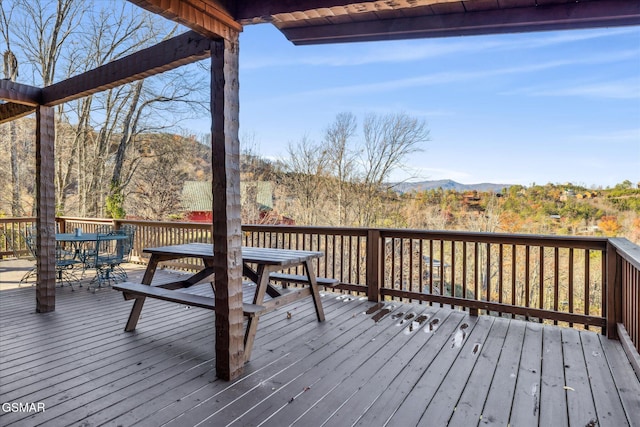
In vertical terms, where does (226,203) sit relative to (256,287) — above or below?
above

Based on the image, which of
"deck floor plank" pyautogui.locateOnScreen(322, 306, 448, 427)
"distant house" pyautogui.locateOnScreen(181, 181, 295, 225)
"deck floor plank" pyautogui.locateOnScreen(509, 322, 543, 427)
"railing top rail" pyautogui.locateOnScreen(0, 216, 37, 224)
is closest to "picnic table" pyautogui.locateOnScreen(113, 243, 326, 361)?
"deck floor plank" pyautogui.locateOnScreen(322, 306, 448, 427)

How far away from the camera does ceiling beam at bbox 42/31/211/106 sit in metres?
2.62

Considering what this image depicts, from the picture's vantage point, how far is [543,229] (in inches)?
383

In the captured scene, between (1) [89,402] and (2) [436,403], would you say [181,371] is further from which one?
(2) [436,403]

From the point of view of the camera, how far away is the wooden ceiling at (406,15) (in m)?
2.12

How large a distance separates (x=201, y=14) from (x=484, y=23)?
6.22 feet

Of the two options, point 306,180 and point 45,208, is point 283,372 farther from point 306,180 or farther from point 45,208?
point 306,180

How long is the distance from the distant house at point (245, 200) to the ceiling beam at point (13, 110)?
28.0 feet

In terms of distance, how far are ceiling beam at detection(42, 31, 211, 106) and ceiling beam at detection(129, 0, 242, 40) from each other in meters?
0.20

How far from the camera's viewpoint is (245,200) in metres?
13.1

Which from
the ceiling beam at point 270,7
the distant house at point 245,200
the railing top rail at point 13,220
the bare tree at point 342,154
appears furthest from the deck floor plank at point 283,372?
the distant house at point 245,200

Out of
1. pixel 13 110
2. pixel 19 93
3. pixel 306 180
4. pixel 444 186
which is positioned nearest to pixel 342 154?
pixel 306 180

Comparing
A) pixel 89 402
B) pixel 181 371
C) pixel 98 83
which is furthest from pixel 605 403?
pixel 98 83
